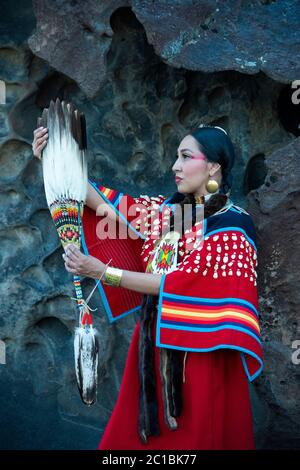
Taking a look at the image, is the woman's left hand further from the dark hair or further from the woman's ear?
the woman's ear

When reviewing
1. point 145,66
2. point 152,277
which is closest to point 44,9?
point 145,66

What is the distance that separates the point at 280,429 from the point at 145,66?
224cm

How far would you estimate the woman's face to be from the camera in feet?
12.2

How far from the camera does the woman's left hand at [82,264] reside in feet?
11.6

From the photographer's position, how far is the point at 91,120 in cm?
482

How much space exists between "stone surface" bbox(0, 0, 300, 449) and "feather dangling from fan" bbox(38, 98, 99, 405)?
0.64 m

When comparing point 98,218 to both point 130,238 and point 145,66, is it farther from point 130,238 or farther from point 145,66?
point 145,66

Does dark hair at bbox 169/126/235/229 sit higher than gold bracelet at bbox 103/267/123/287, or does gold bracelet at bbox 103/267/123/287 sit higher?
dark hair at bbox 169/126/235/229

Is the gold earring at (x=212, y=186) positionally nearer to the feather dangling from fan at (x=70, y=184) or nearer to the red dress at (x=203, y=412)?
the feather dangling from fan at (x=70, y=184)

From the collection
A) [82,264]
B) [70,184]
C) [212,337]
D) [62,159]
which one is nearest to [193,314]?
[212,337]

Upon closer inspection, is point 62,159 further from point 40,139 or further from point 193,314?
point 193,314

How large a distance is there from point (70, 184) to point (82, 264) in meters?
0.39

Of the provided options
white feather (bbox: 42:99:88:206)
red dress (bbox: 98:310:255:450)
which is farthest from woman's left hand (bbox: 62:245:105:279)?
red dress (bbox: 98:310:255:450)

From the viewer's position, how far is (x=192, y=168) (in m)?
3.71
